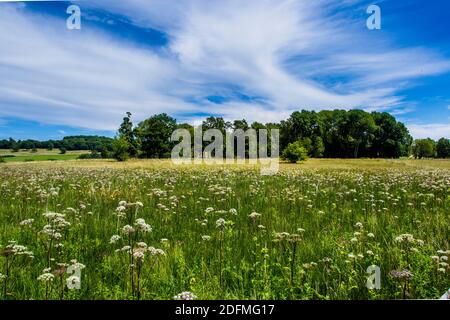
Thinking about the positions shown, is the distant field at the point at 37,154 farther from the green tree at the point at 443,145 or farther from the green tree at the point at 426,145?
the green tree at the point at 426,145

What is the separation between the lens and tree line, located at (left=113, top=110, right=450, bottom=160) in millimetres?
4867

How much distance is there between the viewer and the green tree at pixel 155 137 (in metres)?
5.39

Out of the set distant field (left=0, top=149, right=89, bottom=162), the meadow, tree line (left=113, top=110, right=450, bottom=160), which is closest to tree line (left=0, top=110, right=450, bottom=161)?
tree line (left=113, top=110, right=450, bottom=160)

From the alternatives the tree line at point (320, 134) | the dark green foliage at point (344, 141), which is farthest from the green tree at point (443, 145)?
the dark green foliage at point (344, 141)

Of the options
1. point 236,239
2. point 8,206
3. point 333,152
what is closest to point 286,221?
point 236,239

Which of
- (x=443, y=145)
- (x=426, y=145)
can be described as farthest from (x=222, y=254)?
(x=426, y=145)

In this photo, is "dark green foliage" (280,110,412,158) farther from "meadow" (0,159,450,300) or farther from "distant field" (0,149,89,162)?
"distant field" (0,149,89,162)

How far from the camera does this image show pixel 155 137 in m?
7.33

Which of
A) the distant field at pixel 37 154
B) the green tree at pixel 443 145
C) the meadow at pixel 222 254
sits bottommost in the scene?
the meadow at pixel 222 254

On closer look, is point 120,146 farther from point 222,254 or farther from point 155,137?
point 222,254
